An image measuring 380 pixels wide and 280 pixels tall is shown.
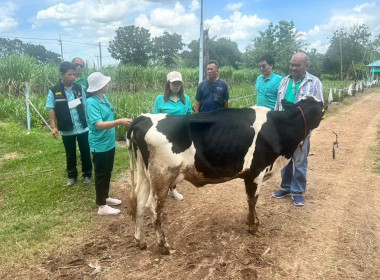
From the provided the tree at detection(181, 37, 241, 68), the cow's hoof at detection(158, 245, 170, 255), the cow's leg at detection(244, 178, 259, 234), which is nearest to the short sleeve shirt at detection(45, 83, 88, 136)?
the cow's hoof at detection(158, 245, 170, 255)

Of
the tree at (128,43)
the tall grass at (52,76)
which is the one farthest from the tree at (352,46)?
the tree at (128,43)

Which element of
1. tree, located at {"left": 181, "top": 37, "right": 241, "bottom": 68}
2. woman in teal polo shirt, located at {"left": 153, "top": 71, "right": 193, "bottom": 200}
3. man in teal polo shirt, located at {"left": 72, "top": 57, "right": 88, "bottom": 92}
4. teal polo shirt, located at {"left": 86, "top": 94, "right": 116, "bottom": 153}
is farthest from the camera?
tree, located at {"left": 181, "top": 37, "right": 241, "bottom": 68}

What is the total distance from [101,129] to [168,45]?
57492 millimetres

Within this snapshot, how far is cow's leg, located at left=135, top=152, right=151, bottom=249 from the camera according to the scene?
3.38 meters

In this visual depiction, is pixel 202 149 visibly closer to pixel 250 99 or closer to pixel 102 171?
pixel 102 171

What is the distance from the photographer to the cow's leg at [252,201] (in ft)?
11.7

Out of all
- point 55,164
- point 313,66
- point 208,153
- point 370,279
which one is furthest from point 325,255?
point 313,66

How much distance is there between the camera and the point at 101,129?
12.0ft

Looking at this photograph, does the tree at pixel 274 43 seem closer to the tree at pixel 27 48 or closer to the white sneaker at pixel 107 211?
the white sneaker at pixel 107 211

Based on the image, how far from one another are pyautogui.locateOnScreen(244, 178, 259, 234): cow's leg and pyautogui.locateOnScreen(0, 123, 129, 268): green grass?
6.62 ft

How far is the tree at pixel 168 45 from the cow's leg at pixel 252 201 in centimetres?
5342

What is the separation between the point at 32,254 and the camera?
10.9 ft

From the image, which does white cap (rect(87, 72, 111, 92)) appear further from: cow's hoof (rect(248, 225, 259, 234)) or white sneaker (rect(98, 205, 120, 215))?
cow's hoof (rect(248, 225, 259, 234))

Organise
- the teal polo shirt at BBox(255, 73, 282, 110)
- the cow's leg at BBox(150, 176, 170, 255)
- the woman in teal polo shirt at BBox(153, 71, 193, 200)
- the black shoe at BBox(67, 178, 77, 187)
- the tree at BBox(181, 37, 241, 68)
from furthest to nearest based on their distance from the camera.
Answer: the tree at BBox(181, 37, 241, 68) < the black shoe at BBox(67, 178, 77, 187) < the teal polo shirt at BBox(255, 73, 282, 110) < the woman in teal polo shirt at BBox(153, 71, 193, 200) < the cow's leg at BBox(150, 176, 170, 255)
